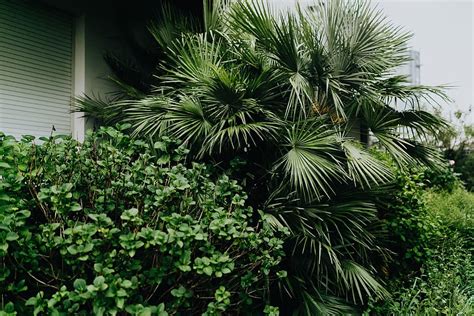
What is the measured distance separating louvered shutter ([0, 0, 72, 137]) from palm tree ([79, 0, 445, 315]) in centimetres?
37

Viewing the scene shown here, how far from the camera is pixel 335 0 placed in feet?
15.4

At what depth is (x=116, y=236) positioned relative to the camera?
8.58ft

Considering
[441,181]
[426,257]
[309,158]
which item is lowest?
[426,257]

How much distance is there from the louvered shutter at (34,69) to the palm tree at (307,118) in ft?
1.22

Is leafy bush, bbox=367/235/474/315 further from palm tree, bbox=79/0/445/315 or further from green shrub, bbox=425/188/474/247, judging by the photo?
green shrub, bbox=425/188/474/247

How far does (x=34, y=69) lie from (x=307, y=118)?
2.81 meters

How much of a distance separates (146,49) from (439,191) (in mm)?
5111

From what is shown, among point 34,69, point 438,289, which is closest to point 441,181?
point 438,289

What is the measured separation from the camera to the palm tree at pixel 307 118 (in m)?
3.93

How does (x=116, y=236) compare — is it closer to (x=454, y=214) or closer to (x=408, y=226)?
(x=408, y=226)

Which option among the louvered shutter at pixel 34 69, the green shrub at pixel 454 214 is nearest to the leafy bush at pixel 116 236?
the louvered shutter at pixel 34 69

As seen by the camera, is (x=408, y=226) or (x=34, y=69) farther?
(x=408, y=226)

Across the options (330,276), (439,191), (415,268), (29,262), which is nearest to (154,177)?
(29,262)

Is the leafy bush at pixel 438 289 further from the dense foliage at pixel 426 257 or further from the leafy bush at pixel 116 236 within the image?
the leafy bush at pixel 116 236
